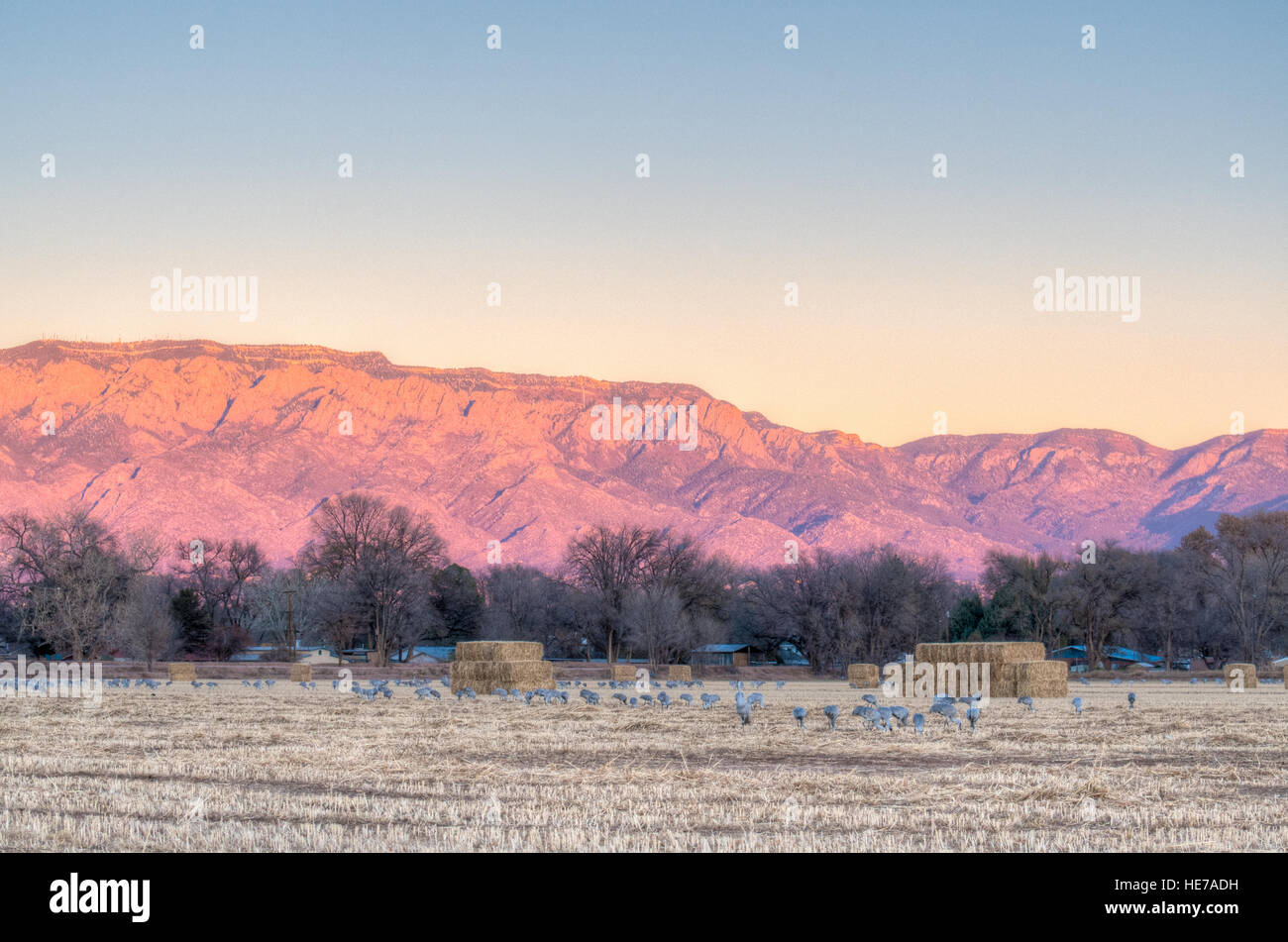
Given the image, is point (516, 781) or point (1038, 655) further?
point (1038, 655)

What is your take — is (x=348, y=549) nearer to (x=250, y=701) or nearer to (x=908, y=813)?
(x=250, y=701)

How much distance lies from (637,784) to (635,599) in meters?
75.0

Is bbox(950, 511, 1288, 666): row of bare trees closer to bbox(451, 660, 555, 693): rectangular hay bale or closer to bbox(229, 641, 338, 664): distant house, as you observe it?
bbox(229, 641, 338, 664): distant house

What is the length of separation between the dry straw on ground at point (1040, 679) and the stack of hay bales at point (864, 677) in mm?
16182

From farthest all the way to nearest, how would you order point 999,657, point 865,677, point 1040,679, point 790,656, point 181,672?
1. point 790,656
2. point 181,672
3. point 865,677
4. point 1040,679
5. point 999,657

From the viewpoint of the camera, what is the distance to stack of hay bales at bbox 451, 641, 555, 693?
4303 centimetres

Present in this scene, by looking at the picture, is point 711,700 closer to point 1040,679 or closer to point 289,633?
point 1040,679

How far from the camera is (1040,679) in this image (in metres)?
40.5

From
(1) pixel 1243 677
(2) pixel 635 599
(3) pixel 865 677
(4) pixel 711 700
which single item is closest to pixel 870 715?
(4) pixel 711 700

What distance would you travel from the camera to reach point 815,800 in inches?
584
